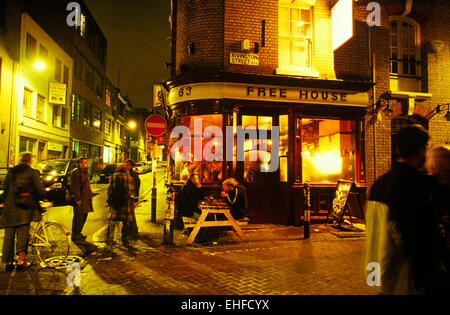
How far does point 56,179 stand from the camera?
11.3 m

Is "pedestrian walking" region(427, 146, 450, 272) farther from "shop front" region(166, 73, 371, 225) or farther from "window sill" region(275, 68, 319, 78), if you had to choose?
"window sill" region(275, 68, 319, 78)

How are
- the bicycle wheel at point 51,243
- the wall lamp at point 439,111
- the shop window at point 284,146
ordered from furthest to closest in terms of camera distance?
the wall lamp at point 439,111 → the shop window at point 284,146 → the bicycle wheel at point 51,243

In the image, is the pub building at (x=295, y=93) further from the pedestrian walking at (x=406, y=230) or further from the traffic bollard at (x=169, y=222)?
the pedestrian walking at (x=406, y=230)

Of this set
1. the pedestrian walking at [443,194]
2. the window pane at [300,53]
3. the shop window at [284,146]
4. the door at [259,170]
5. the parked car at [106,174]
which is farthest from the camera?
the parked car at [106,174]

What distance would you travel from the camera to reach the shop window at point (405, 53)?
1025 cm

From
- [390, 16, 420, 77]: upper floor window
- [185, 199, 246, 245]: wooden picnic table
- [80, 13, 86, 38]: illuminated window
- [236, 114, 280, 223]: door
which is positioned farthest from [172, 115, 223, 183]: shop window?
[80, 13, 86, 38]: illuminated window

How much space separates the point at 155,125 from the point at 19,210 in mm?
4400

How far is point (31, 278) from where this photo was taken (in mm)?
4539

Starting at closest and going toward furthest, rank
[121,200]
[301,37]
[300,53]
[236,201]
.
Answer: [121,200], [236,201], [301,37], [300,53]

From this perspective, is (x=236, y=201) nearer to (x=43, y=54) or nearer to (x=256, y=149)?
(x=256, y=149)

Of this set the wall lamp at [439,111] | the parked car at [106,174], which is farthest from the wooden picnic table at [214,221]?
the parked car at [106,174]

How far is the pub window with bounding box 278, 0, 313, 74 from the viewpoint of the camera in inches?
371

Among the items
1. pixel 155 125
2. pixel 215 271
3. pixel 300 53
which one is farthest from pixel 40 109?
pixel 215 271

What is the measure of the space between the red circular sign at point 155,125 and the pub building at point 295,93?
0.71 m
